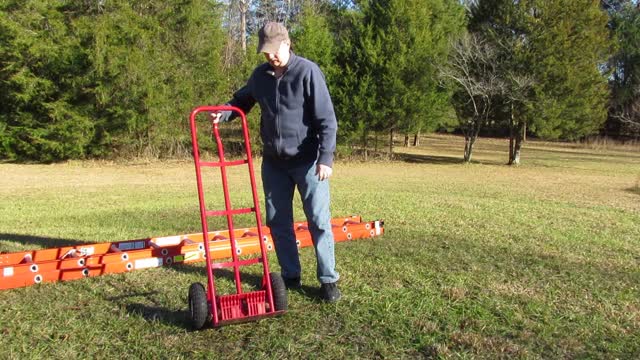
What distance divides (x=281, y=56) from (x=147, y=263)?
2.35 m

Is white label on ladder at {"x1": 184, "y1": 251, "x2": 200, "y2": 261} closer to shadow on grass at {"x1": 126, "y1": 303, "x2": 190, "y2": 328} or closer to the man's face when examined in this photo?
shadow on grass at {"x1": 126, "y1": 303, "x2": 190, "y2": 328}

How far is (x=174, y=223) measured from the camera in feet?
24.9

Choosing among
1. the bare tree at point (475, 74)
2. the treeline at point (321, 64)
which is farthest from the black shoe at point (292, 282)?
the bare tree at point (475, 74)

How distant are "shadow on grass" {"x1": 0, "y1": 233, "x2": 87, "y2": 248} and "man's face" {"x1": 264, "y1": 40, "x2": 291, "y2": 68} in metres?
3.67

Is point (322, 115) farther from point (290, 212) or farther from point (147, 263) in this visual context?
point (147, 263)

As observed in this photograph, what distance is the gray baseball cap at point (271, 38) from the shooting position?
12.1 ft

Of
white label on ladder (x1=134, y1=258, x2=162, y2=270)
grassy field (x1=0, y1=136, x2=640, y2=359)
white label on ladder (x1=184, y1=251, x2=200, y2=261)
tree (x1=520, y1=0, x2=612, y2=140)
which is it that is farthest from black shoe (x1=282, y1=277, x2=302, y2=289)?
tree (x1=520, y1=0, x2=612, y2=140)

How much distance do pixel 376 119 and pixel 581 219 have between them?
15.1 m

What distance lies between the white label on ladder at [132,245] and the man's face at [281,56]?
104 inches

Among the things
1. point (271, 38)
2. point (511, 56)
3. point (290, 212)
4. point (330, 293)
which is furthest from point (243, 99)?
point (511, 56)

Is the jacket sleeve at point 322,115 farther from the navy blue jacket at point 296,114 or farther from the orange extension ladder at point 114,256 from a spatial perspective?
the orange extension ladder at point 114,256

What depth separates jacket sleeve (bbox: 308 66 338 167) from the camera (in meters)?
3.86

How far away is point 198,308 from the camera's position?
11.1ft

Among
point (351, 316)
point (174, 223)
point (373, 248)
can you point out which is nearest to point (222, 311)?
point (351, 316)
